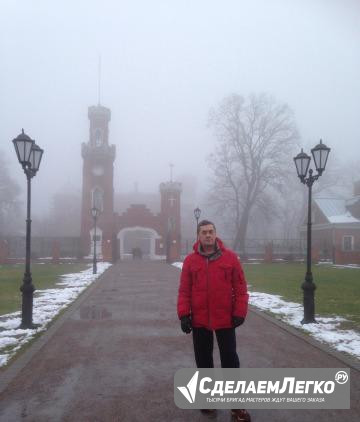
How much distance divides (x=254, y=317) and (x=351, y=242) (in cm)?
3420

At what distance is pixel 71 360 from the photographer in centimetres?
647

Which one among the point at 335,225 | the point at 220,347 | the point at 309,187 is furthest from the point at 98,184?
the point at 220,347

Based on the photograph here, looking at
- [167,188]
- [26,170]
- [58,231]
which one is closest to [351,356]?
[26,170]

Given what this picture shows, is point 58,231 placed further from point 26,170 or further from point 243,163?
point 26,170

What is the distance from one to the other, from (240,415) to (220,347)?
2.16ft

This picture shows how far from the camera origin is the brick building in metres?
40.9

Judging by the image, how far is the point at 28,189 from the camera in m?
9.27

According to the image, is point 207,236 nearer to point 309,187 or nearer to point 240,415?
point 240,415

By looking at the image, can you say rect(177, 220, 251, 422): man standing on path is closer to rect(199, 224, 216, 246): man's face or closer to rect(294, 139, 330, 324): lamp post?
rect(199, 224, 216, 246): man's face

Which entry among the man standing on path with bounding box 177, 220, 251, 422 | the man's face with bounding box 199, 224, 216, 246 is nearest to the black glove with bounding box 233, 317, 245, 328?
the man standing on path with bounding box 177, 220, 251, 422

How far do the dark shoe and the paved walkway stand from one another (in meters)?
0.16

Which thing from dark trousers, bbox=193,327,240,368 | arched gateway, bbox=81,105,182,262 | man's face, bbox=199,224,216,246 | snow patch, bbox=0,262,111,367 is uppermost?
arched gateway, bbox=81,105,182,262

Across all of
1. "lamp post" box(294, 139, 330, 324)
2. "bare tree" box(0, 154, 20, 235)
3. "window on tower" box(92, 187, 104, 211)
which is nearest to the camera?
"lamp post" box(294, 139, 330, 324)

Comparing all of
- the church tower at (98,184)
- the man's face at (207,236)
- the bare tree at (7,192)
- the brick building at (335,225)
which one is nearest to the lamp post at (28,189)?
the man's face at (207,236)
